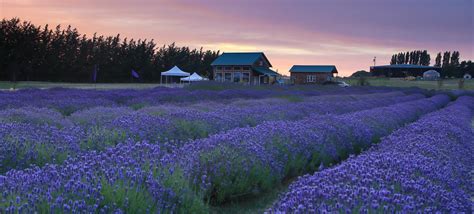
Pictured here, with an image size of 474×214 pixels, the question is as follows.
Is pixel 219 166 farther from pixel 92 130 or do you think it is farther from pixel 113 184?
pixel 92 130

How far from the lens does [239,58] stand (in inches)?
2222

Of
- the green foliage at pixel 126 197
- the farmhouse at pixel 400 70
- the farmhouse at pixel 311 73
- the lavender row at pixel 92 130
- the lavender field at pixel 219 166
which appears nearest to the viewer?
the lavender field at pixel 219 166

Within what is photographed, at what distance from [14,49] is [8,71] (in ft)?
8.63

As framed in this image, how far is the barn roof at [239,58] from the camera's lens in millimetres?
55062

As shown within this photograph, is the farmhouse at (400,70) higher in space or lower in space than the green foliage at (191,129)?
lower

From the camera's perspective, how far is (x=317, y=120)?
8.66m

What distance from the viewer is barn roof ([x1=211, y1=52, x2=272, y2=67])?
5506cm

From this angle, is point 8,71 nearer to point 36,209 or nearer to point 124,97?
point 124,97

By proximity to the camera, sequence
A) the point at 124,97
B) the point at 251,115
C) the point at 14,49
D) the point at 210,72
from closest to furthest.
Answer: the point at 251,115
the point at 124,97
the point at 14,49
the point at 210,72

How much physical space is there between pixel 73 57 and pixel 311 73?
31.8m

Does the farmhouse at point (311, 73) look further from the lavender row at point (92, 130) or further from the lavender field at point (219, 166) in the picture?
the lavender field at point (219, 166)

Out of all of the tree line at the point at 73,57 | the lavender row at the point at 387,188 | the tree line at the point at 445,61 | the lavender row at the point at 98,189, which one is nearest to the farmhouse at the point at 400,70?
the tree line at the point at 445,61

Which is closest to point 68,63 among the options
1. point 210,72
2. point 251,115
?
point 210,72

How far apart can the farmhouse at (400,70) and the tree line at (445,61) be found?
2.87 metres
